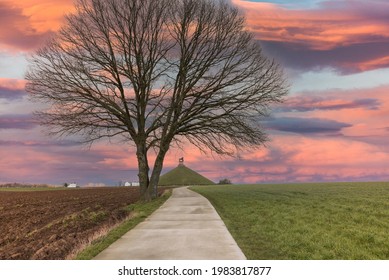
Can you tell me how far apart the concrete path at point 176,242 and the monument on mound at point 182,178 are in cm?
6734

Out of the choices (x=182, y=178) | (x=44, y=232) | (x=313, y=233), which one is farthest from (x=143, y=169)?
(x=182, y=178)

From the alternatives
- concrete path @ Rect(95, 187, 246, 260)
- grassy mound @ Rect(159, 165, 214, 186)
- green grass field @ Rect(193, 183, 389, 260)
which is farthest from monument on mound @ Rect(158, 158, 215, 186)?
concrete path @ Rect(95, 187, 246, 260)

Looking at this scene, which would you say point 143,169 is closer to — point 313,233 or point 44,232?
point 44,232

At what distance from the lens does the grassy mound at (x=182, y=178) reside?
86.0m

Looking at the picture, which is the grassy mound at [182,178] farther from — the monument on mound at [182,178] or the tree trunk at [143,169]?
the tree trunk at [143,169]

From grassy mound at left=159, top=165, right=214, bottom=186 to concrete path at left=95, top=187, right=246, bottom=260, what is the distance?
220ft

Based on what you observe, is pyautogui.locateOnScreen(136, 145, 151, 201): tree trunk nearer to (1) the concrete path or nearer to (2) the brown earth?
(2) the brown earth

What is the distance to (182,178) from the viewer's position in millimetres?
90438

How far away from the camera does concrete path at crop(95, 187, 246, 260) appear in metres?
10.9

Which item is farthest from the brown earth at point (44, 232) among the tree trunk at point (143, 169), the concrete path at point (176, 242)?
the tree trunk at point (143, 169)

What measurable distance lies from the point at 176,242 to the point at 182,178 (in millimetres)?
77944

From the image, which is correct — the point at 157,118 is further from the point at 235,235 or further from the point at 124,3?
Answer: the point at 235,235

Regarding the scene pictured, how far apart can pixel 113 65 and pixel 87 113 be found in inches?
151
